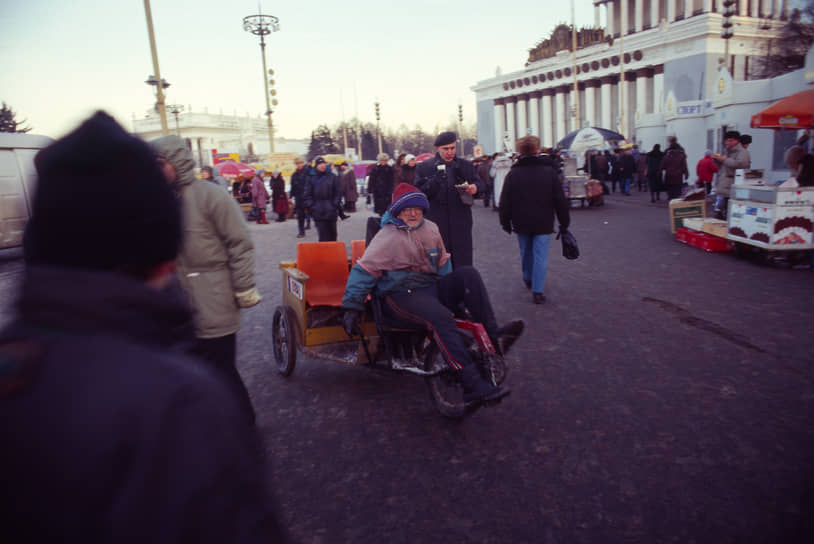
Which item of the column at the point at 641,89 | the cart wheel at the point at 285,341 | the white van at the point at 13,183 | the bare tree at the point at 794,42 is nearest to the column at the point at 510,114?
the column at the point at 641,89

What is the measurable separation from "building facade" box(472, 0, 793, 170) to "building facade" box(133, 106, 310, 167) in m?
35.4

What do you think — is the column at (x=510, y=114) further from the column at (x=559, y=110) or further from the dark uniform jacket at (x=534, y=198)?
the dark uniform jacket at (x=534, y=198)

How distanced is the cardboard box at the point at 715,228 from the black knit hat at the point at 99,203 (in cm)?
1049

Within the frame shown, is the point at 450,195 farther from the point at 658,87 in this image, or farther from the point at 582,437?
the point at 658,87

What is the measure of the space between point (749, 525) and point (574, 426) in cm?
123

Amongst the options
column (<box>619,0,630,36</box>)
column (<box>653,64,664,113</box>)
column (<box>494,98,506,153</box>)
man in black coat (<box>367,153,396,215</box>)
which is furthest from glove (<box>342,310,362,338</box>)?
column (<box>494,98,506,153</box>)

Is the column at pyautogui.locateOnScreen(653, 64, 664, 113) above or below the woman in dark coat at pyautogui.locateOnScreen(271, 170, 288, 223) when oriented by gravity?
above

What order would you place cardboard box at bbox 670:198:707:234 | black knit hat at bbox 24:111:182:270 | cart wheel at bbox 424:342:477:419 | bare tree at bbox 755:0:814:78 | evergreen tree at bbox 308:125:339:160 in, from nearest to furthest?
black knit hat at bbox 24:111:182:270 → cart wheel at bbox 424:342:477:419 → cardboard box at bbox 670:198:707:234 → bare tree at bbox 755:0:814:78 → evergreen tree at bbox 308:125:339:160

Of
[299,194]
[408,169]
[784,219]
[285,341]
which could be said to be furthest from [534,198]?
[299,194]

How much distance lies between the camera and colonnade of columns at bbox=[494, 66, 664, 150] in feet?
203

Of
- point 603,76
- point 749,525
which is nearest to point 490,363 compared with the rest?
point 749,525

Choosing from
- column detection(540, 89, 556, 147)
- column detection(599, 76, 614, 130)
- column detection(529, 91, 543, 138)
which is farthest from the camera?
column detection(529, 91, 543, 138)

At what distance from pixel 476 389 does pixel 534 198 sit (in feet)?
13.1

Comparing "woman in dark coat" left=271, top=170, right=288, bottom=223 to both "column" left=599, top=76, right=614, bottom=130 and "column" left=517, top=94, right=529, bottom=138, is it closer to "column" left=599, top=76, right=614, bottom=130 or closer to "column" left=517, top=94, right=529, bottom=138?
"column" left=599, top=76, right=614, bottom=130
